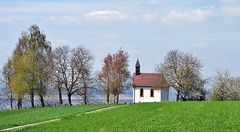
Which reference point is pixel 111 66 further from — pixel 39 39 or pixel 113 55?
pixel 39 39

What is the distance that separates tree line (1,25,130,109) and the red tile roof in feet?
7.69

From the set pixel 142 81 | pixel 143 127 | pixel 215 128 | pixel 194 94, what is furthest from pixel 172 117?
pixel 142 81

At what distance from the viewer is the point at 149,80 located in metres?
100

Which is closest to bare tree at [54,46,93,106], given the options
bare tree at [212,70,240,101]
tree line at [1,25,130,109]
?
tree line at [1,25,130,109]

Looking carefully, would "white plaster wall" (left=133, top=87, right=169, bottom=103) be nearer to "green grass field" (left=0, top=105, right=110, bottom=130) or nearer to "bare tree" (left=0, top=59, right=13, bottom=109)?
"bare tree" (left=0, top=59, right=13, bottom=109)

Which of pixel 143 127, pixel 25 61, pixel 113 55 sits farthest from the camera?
pixel 113 55

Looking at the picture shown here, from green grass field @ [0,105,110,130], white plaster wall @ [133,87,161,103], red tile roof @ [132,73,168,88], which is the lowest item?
green grass field @ [0,105,110,130]

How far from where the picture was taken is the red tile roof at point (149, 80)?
97188 millimetres

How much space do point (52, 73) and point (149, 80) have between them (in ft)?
62.8

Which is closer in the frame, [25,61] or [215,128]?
[215,128]

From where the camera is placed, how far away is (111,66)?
104m

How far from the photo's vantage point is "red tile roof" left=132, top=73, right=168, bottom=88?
97.2 m

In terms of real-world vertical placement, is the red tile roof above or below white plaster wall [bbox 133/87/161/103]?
above

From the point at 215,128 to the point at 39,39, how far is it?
71466 mm
